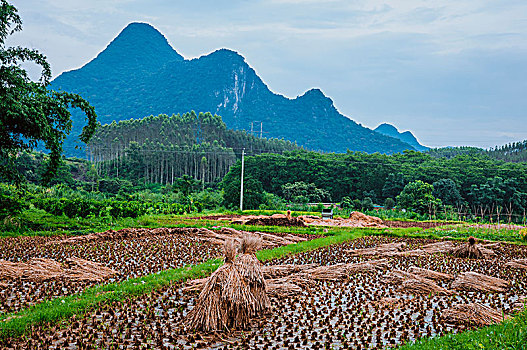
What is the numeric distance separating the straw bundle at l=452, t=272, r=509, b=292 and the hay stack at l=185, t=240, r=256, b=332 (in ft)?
17.0

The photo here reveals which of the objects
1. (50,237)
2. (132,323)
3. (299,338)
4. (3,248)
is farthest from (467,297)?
(50,237)

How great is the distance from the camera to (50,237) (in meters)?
15.7

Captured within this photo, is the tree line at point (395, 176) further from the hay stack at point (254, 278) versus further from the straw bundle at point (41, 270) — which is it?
the hay stack at point (254, 278)

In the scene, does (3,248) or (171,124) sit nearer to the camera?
(3,248)

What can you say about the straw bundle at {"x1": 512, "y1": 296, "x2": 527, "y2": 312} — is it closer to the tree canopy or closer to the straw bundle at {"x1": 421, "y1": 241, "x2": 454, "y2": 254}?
the straw bundle at {"x1": 421, "y1": 241, "x2": 454, "y2": 254}

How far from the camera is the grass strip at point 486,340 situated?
17.0 feet

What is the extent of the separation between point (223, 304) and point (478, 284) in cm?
602

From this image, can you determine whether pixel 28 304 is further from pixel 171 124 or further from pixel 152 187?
pixel 171 124

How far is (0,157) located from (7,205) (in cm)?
187

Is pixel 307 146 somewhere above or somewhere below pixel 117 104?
below

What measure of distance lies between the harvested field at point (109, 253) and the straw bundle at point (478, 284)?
6372 millimetres

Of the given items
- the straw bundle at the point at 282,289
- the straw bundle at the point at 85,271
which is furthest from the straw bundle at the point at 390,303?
the straw bundle at the point at 85,271

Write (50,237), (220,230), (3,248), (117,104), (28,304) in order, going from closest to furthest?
(28,304), (3,248), (50,237), (220,230), (117,104)

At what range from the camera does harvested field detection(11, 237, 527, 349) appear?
5875 millimetres
